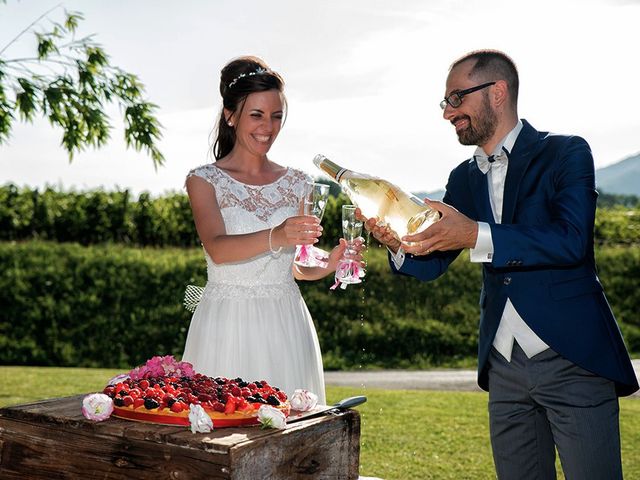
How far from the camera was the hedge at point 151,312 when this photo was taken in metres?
15.0

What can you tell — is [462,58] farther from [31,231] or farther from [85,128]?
[31,231]

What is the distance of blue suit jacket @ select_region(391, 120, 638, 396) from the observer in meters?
3.08

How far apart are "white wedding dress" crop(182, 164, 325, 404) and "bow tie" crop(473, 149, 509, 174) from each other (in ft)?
3.54

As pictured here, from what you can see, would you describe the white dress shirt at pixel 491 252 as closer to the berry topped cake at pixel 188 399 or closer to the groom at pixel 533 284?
the groom at pixel 533 284

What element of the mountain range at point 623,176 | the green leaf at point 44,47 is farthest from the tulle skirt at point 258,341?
the mountain range at point 623,176

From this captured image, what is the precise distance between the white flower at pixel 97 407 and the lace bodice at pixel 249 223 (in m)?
1.42

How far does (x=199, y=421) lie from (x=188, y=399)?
0.18 m

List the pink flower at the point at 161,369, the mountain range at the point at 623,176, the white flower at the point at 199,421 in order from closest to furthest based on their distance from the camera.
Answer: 1. the white flower at the point at 199,421
2. the pink flower at the point at 161,369
3. the mountain range at the point at 623,176

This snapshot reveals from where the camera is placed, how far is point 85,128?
9.56 meters

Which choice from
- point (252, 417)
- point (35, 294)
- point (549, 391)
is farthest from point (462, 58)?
point (35, 294)

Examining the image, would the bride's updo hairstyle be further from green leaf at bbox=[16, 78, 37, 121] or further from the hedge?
the hedge

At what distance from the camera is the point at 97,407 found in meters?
2.77

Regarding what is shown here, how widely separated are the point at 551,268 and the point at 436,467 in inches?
178

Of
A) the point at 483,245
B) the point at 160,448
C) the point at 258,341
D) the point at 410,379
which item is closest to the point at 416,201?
the point at 483,245
